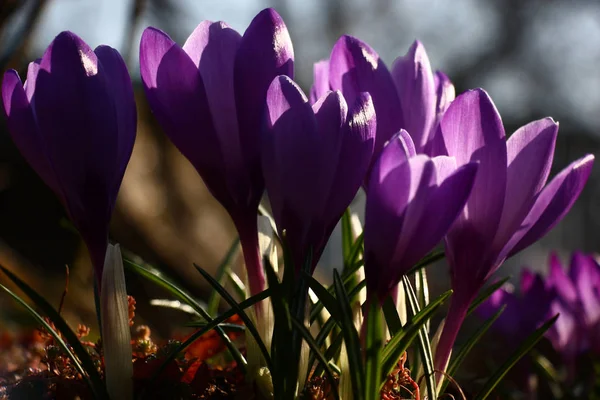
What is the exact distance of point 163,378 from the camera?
50 cm

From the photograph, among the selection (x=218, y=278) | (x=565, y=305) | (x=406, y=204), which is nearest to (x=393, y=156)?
(x=406, y=204)

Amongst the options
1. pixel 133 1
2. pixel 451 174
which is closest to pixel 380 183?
pixel 451 174

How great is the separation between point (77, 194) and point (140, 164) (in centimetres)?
216

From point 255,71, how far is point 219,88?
28mm

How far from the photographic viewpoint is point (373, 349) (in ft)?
1.40

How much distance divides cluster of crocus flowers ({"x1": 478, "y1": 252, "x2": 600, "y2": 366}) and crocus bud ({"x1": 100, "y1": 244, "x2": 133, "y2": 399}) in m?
0.58

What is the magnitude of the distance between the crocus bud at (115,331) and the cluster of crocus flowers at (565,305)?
0.58 meters

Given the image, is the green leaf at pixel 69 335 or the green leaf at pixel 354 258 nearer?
the green leaf at pixel 69 335

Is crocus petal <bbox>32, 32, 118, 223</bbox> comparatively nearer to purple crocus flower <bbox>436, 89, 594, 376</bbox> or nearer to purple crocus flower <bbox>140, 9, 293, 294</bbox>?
purple crocus flower <bbox>140, 9, 293, 294</bbox>

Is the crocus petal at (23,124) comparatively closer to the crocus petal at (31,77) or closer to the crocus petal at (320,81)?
the crocus petal at (31,77)

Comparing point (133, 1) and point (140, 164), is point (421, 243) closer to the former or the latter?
point (133, 1)

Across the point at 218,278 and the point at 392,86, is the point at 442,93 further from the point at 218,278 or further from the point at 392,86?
the point at 218,278

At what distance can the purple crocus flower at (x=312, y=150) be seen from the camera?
42 centimetres

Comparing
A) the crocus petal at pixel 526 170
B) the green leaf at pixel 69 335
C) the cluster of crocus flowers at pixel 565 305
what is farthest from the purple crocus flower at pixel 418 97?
the cluster of crocus flowers at pixel 565 305
